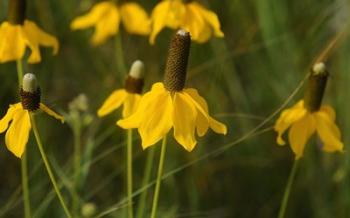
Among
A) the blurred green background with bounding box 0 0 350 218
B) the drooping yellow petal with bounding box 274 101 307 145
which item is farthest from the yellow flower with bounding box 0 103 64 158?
the blurred green background with bounding box 0 0 350 218

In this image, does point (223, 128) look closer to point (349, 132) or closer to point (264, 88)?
point (349, 132)

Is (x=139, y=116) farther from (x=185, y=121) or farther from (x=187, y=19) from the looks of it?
(x=187, y=19)

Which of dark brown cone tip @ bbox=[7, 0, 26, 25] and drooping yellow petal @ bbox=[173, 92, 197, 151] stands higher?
dark brown cone tip @ bbox=[7, 0, 26, 25]

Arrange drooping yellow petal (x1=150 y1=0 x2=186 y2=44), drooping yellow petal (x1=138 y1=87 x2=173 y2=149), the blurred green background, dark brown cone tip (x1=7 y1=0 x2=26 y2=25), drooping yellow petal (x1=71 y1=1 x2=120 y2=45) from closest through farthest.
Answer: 1. drooping yellow petal (x1=138 y1=87 x2=173 y2=149)
2. dark brown cone tip (x1=7 y1=0 x2=26 y2=25)
3. drooping yellow petal (x1=150 y1=0 x2=186 y2=44)
4. drooping yellow petal (x1=71 y1=1 x2=120 y2=45)
5. the blurred green background

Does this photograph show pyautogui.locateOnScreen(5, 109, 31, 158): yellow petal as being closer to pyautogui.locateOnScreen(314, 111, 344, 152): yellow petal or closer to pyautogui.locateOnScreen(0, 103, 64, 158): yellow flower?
pyautogui.locateOnScreen(0, 103, 64, 158): yellow flower

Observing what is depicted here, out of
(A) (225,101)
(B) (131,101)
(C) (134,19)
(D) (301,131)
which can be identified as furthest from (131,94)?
(A) (225,101)

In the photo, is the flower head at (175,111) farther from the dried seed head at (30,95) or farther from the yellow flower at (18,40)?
the yellow flower at (18,40)
